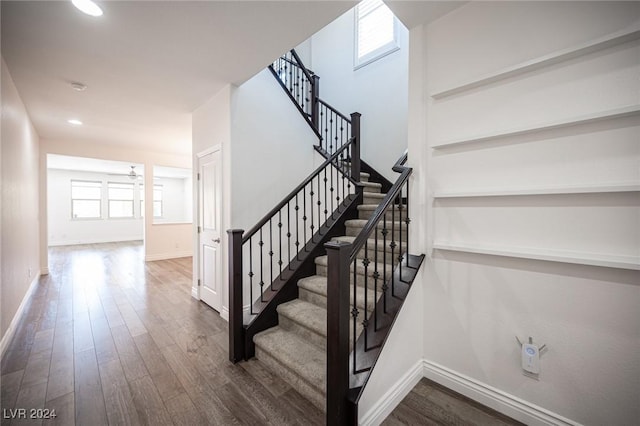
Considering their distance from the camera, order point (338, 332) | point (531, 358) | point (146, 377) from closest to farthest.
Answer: point (338, 332) → point (531, 358) → point (146, 377)

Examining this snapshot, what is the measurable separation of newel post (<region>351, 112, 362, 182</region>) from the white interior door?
1.69 meters

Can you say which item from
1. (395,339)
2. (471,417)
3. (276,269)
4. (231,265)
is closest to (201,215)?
(276,269)

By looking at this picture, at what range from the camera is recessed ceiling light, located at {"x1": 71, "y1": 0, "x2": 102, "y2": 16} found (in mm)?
1751

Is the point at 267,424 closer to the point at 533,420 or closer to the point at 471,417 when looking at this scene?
the point at 471,417

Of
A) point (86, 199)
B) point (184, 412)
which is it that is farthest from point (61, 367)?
point (86, 199)

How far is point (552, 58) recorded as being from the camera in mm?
1483

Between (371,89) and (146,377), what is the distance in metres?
4.83

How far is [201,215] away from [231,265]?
175 cm

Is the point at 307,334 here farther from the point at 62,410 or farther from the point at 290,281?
the point at 62,410

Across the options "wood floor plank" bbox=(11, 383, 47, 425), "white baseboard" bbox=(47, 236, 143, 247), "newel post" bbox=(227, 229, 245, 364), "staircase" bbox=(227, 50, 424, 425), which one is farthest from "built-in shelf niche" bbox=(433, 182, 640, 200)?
"white baseboard" bbox=(47, 236, 143, 247)

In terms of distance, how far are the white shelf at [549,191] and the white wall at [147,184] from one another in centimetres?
664

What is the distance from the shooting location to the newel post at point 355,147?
11.1 feet

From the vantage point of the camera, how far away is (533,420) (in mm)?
1579

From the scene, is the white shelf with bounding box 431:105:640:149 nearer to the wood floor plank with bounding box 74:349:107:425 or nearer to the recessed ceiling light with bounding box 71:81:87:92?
the wood floor plank with bounding box 74:349:107:425
